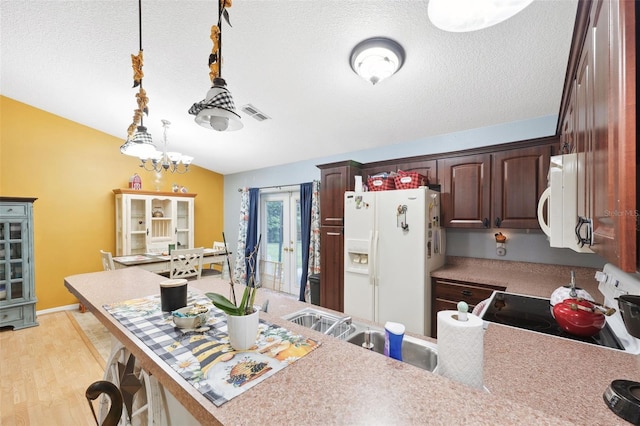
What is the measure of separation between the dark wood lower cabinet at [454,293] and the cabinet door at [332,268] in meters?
1.05

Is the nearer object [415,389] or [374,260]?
[415,389]

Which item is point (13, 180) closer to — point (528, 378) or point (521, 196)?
point (528, 378)

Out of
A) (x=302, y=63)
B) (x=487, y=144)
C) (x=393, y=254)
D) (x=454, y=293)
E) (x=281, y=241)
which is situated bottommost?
(x=454, y=293)

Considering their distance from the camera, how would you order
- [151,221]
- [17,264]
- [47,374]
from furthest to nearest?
[151,221]
[17,264]
[47,374]

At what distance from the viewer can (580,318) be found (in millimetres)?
1178

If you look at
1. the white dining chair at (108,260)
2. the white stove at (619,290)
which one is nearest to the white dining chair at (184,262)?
the white dining chair at (108,260)

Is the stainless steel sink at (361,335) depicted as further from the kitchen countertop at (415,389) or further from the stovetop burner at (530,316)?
the stovetop burner at (530,316)

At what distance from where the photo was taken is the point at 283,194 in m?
4.90

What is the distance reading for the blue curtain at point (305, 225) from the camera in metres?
4.22

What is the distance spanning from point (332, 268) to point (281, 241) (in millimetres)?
1868

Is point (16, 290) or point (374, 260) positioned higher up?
point (374, 260)

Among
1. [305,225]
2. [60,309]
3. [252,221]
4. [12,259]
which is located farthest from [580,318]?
[60,309]

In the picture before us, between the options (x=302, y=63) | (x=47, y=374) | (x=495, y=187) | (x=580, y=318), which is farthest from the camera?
(x=495, y=187)

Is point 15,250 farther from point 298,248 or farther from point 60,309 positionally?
point 298,248
